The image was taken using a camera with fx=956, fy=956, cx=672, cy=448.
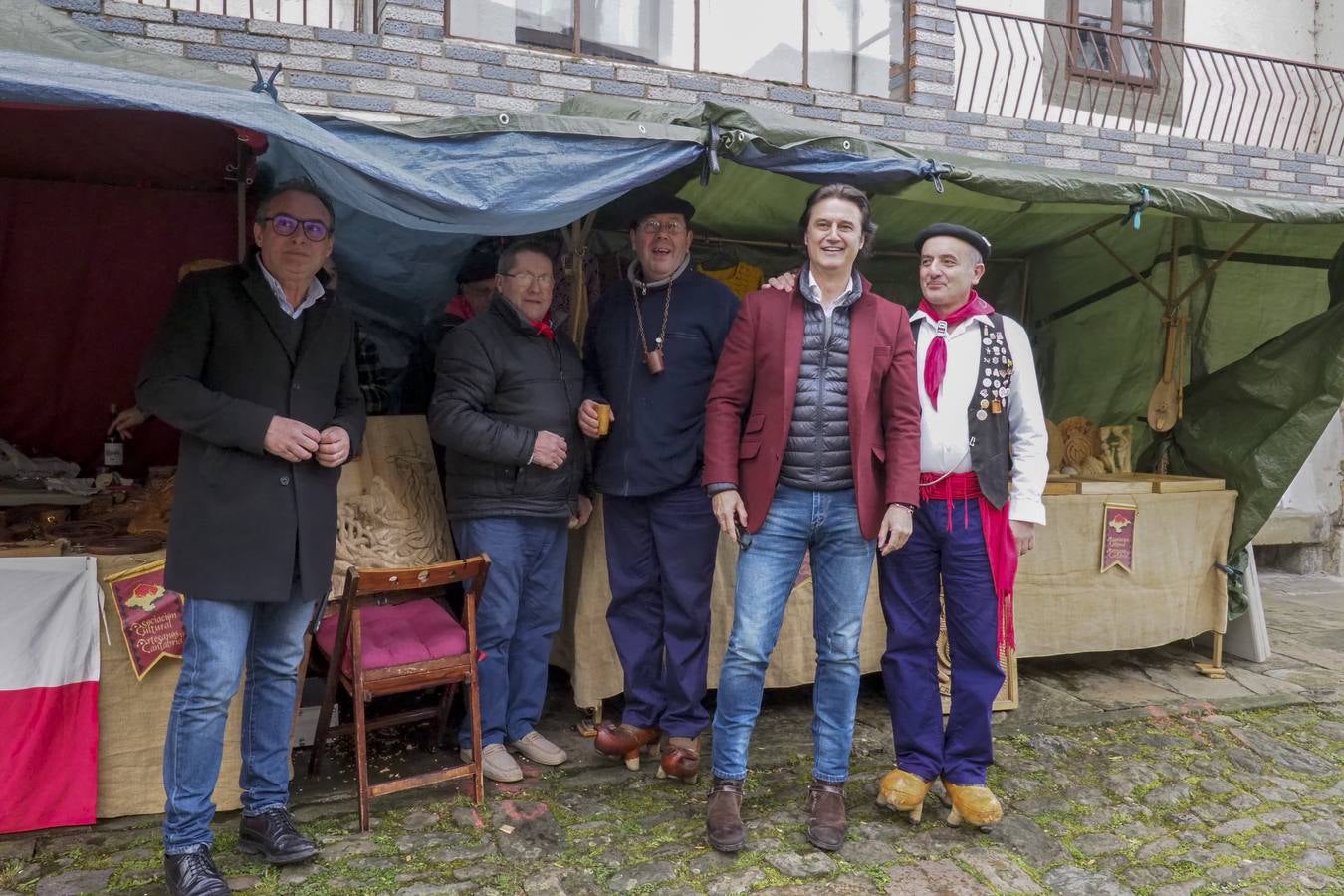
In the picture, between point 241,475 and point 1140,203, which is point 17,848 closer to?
point 241,475

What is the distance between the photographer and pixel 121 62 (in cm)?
236

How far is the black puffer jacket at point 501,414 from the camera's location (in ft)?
9.55

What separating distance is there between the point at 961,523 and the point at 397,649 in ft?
5.56

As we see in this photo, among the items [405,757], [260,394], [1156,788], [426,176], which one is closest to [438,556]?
[405,757]

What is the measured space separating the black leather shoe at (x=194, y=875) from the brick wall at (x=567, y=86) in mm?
3971

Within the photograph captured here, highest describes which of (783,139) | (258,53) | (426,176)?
(258,53)

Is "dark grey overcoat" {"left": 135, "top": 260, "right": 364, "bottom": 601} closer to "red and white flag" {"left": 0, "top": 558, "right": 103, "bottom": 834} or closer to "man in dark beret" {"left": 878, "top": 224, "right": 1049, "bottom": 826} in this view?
"red and white flag" {"left": 0, "top": 558, "right": 103, "bottom": 834}

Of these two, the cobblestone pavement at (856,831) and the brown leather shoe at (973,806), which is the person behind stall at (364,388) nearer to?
the cobblestone pavement at (856,831)

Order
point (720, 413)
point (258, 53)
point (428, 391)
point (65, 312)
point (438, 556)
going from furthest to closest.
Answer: point (258, 53) < point (428, 391) < point (65, 312) < point (438, 556) < point (720, 413)

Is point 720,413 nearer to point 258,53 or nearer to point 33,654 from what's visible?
point 33,654

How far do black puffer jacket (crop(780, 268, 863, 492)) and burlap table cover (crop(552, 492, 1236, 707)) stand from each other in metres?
1.10

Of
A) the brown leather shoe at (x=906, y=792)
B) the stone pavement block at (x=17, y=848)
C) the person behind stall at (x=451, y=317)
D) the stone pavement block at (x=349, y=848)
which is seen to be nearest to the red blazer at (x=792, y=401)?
the brown leather shoe at (x=906, y=792)

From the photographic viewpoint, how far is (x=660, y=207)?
307cm

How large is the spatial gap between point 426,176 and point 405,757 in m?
1.92
